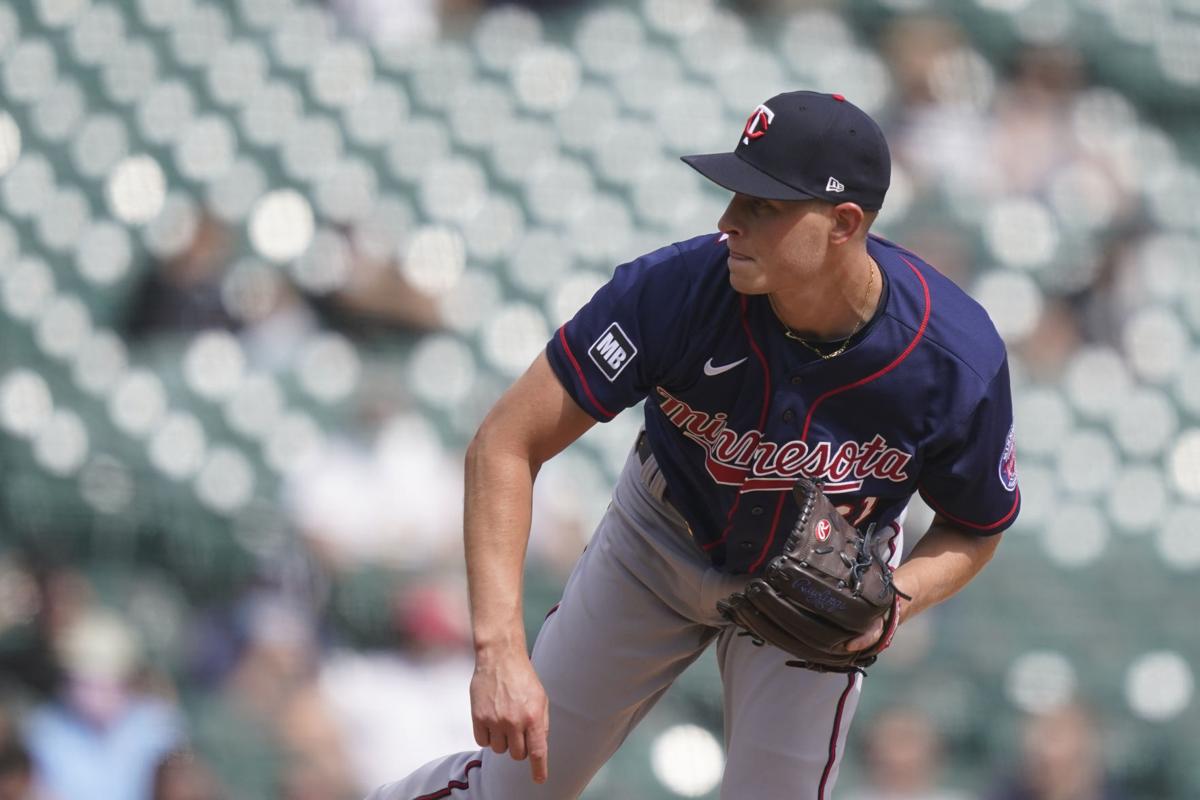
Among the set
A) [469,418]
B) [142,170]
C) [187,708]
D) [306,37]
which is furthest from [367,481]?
[306,37]

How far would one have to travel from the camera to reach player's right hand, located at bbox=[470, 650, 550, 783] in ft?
6.60

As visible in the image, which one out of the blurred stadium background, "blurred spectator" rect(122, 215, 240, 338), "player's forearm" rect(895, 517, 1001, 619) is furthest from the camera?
"blurred spectator" rect(122, 215, 240, 338)

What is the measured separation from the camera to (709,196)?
5.96 meters

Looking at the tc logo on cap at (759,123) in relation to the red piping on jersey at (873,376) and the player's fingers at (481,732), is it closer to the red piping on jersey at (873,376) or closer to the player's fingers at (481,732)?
the red piping on jersey at (873,376)

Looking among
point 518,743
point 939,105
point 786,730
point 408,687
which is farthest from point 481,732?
point 939,105

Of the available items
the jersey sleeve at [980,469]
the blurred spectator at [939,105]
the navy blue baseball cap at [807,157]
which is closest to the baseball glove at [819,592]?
the jersey sleeve at [980,469]

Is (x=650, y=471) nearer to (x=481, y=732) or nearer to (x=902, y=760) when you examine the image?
(x=481, y=732)

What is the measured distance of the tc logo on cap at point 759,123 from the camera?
209 centimetres

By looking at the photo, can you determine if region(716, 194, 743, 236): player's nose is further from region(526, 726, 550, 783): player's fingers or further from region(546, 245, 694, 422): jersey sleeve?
region(526, 726, 550, 783): player's fingers

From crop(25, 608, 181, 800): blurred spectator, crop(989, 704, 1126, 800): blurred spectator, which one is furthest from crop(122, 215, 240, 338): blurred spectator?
crop(989, 704, 1126, 800): blurred spectator

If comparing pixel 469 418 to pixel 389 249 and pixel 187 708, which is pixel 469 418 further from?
pixel 187 708

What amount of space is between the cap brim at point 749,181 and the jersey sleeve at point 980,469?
392mm

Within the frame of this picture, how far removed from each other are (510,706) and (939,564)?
667 millimetres

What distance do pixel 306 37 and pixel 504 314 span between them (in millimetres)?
1397
